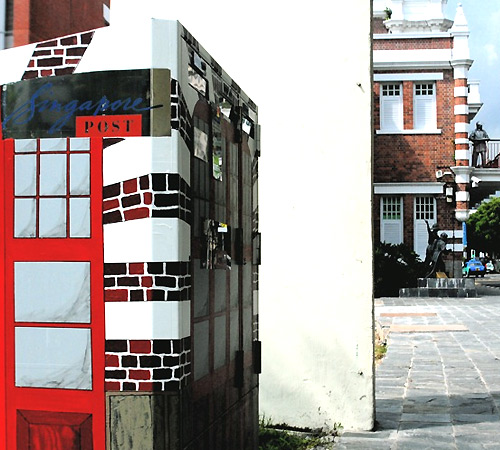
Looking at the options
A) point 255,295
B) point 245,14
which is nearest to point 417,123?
point 245,14

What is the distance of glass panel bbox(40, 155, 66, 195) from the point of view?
2477 millimetres

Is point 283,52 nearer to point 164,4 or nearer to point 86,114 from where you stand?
point 164,4

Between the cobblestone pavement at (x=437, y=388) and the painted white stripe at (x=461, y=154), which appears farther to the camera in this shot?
the painted white stripe at (x=461, y=154)

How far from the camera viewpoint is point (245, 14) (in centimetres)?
532

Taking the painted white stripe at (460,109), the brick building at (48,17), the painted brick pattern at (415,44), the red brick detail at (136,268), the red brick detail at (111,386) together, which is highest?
the painted brick pattern at (415,44)

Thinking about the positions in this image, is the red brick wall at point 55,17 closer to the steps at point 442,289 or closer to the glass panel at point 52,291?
the glass panel at point 52,291

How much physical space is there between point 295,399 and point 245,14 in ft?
8.85

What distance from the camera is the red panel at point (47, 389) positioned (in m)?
2.44

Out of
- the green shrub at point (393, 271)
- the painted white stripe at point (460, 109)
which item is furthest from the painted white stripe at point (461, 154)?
the green shrub at point (393, 271)

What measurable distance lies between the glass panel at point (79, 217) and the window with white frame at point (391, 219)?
25817mm

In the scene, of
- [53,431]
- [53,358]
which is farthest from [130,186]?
[53,431]

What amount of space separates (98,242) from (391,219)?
26172mm

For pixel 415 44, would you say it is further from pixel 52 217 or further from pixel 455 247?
pixel 52 217

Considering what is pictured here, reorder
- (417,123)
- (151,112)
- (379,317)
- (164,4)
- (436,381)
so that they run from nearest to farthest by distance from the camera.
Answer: (151,112) < (164,4) < (436,381) < (379,317) < (417,123)
